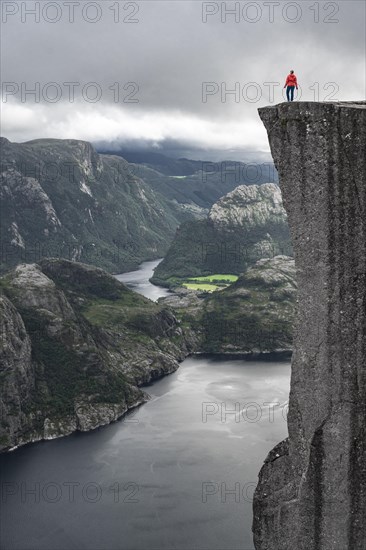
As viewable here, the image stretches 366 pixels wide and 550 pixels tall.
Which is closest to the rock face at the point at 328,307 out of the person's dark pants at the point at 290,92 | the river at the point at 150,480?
the person's dark pants at the point at 290,92

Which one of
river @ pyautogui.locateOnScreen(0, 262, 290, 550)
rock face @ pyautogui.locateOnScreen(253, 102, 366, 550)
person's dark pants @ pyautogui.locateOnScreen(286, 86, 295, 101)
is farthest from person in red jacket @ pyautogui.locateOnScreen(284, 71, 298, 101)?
river @ pyautogui.locateOnScreen(0, 262, 290, 550)

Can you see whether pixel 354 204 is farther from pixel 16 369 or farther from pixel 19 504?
pixel 16 369

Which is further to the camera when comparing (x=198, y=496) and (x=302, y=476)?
(x=198, y=496)

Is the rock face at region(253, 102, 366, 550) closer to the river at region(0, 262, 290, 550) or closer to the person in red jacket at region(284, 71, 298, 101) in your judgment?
the person in red jacket at region(284, 71, 298, 101)

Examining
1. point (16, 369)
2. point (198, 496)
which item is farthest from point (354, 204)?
point (16, 369)

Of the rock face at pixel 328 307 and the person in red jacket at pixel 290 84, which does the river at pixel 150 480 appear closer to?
Result: the rock face at pixel 328 307

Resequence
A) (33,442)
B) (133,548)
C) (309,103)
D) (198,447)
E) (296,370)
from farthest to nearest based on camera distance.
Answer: (33,442), (198,447), (133,548), (296,370), (309,103)
